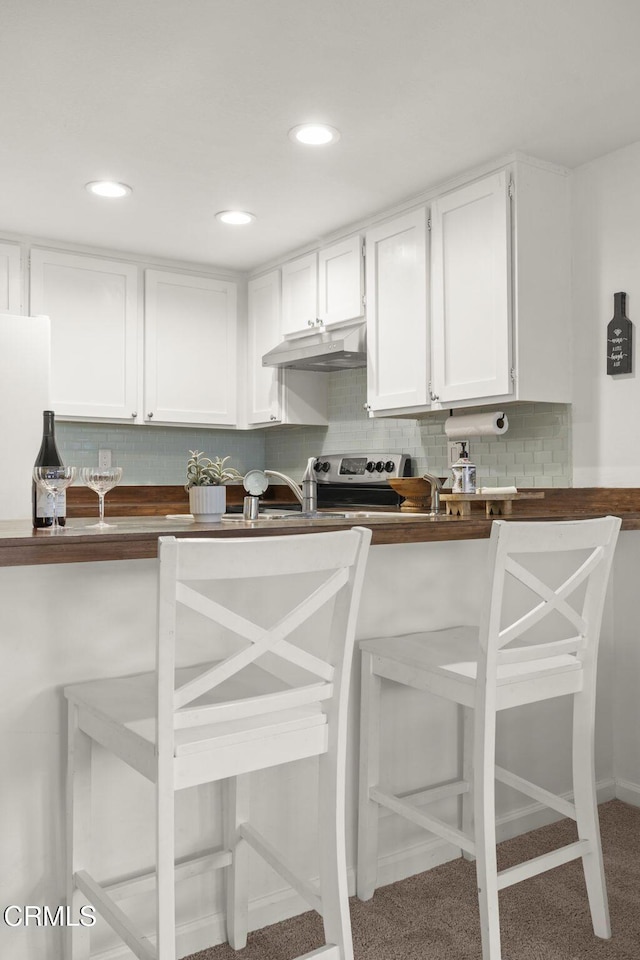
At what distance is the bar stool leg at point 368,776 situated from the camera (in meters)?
2.01

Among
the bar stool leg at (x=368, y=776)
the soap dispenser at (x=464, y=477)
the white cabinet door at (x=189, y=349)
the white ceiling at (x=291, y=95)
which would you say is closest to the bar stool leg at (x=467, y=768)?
the bar stool leg at (x=368, y=776)

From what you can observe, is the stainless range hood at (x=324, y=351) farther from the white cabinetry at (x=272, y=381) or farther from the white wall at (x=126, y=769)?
the white wall at (x=126, y=769)

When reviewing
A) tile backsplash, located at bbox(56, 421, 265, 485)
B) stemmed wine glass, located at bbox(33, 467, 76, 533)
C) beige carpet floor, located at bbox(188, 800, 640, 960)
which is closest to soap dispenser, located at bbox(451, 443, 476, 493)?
beige carpet floor, located at bbox(188, 800, 640, 960)

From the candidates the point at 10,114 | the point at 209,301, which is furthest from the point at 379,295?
the point at 10,114

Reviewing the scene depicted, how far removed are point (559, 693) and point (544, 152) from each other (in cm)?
211

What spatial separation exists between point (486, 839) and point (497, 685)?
0.33 meters

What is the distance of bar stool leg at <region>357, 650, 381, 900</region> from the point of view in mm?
2006

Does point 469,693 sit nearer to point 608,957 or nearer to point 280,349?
point 608,957

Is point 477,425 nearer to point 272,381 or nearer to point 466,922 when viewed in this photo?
point 272,381

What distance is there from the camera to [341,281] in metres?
3.85

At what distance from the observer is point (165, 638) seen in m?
1.27

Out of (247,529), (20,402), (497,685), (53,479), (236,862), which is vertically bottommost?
(236,862)

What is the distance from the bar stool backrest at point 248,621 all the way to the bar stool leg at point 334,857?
120mm

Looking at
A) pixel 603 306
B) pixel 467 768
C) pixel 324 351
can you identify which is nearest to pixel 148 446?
pixel 324 351
